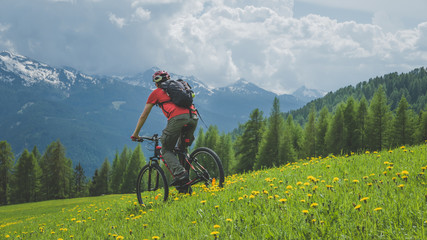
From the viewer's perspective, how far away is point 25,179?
210 feet

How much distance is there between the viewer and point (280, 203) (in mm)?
3812

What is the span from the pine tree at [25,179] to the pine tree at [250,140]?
2019 inches

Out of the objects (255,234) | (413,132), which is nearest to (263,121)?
(413,132)

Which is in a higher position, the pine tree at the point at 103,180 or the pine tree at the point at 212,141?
the pine tree at the point at 212,141

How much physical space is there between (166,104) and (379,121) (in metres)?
45.1

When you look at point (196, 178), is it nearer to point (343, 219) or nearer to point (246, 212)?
point (246, 212)

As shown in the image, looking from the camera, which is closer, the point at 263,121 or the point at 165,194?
the point at 165,194

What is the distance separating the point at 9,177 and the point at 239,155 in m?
55.3

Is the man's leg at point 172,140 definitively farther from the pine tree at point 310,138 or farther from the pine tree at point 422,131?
the pine tree at point 310,138

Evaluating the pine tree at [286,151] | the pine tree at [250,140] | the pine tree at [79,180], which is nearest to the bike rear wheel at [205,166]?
the pine tree at [286,151]

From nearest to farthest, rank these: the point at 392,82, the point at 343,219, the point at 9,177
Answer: the point at 343,219, the point at 9,177, the point at 392,82

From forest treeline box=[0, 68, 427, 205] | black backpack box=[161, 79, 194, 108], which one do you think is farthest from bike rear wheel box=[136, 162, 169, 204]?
forest treeline box=[0, 68, 427, 205]

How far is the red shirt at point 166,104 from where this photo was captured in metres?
6.23

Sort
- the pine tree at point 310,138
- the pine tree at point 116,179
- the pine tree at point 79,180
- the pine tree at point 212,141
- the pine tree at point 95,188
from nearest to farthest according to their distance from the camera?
1. the pine tree at point 310,138
2. the pine tree at point 212,141
3. the pine tree at point 116,179
4. the pine tree at point 79,180
5. the pine tree at point 95,188
